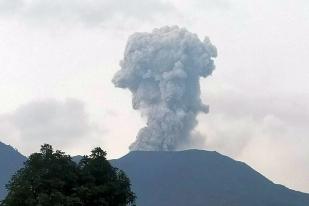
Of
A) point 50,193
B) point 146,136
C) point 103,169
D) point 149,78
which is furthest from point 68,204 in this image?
point 146,136

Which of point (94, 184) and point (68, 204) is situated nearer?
point (68, 204)

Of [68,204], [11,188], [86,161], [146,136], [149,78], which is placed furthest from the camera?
[146,136]

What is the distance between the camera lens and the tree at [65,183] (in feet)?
109

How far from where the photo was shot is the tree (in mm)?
33125

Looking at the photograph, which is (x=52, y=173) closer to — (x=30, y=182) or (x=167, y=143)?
(x=30, y=182)

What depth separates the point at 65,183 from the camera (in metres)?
34.6

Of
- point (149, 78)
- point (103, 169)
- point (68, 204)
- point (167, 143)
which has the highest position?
point (149, 78)

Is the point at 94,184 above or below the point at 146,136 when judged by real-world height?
below

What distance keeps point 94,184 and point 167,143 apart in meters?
161

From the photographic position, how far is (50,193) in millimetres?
33938

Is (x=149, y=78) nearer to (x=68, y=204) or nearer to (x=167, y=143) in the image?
(x=167, y=143)

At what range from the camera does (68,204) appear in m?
32.2

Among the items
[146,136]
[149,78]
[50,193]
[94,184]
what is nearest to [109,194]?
[94,184]

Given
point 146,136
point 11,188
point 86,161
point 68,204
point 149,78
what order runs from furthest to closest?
point 146,136 < point 149,78 < point 86,161 < point 11,188 < point 68,204
